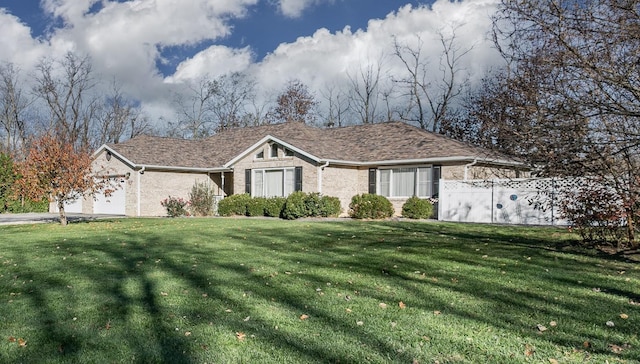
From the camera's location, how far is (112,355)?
4312 mm

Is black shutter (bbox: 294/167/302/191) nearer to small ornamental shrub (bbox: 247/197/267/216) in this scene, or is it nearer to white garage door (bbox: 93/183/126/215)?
small ornamental shrub (bbox: 247/197/267/216)

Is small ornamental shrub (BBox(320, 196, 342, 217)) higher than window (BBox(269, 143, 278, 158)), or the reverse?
window (BBox(269, 143, 278, 158))

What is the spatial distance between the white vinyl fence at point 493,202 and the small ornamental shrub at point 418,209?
632mm

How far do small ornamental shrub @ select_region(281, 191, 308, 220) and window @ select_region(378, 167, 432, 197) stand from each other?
4.31 m

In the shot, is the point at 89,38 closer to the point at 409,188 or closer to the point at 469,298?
the point at 409,188

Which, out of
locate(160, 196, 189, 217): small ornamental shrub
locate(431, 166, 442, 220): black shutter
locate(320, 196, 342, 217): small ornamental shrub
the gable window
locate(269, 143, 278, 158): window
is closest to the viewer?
locate(431, 166, 442, 220): black shutter

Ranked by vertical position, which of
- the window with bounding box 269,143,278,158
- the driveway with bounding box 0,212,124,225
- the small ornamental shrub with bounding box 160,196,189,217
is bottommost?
the driveway with bounding box 0,212,124,225

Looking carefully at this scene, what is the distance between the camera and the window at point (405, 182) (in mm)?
22578

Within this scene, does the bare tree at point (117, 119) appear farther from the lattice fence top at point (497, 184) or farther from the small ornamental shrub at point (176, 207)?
the lattice fence top at point (497, 184)

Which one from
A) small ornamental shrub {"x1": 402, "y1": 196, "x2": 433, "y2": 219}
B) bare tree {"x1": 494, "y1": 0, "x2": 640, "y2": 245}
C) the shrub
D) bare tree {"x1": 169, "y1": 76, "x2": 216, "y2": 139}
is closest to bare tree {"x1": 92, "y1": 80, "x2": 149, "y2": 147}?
bare tree {"x1": 169, "y1": 76, "x2": 216, "y2": 139}

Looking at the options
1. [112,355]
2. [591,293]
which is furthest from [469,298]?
[112,355]

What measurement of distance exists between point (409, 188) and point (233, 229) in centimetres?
1014

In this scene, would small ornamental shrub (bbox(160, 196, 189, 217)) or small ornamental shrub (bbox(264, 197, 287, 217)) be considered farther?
small ornamental shrub (bbox(160, 196, 189, 217))

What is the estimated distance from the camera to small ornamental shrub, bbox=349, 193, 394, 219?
2131cm
